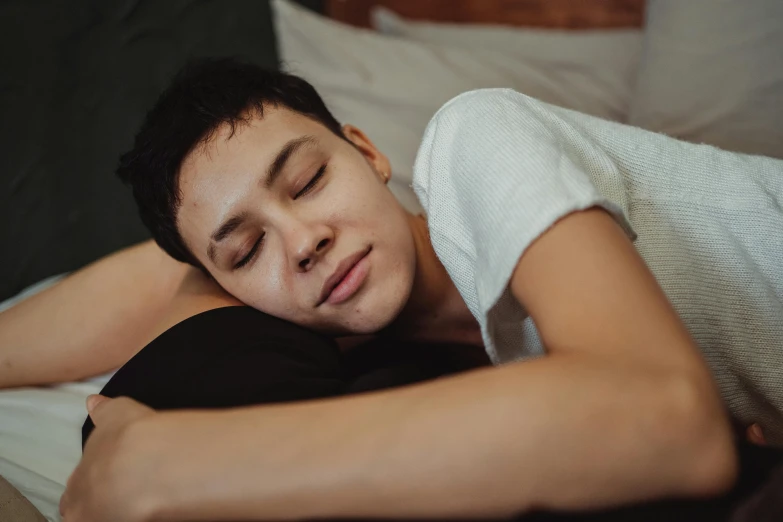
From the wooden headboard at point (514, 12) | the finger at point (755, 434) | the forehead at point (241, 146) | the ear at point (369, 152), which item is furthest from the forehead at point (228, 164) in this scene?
the wooden headboard at point (514, 12)

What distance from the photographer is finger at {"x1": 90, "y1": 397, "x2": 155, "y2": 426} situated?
2.09 ft

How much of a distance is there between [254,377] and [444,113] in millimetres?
382

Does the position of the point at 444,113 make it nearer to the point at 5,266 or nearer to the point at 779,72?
the point at 779,72

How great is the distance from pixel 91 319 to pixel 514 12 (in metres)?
1.36

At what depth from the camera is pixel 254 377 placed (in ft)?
2.19

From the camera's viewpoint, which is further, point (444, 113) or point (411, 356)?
point (411, 356)

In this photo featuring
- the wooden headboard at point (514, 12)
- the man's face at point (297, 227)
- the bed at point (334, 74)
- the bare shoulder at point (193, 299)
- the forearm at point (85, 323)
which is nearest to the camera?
the man's face at point (297, 227)

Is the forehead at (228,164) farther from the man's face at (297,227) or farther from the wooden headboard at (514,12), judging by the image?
the wooden headboard at (514,12)

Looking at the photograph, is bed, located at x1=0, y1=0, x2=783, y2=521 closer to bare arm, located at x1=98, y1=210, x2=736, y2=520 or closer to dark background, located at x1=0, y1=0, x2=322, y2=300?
dark background, located at x1=0, y1=0, x2=322, y2=300

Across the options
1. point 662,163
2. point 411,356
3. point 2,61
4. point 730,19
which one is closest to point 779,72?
point 730,19

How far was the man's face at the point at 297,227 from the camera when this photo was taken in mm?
804

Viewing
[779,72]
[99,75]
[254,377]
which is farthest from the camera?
[99,75]

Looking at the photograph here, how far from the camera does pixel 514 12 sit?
1771mm

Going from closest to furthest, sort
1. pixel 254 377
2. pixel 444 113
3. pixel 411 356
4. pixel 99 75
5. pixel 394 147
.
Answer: pixel 254 377, pixel 444 113, pixel 411 356, pixel 394 147, pixel 99 75
